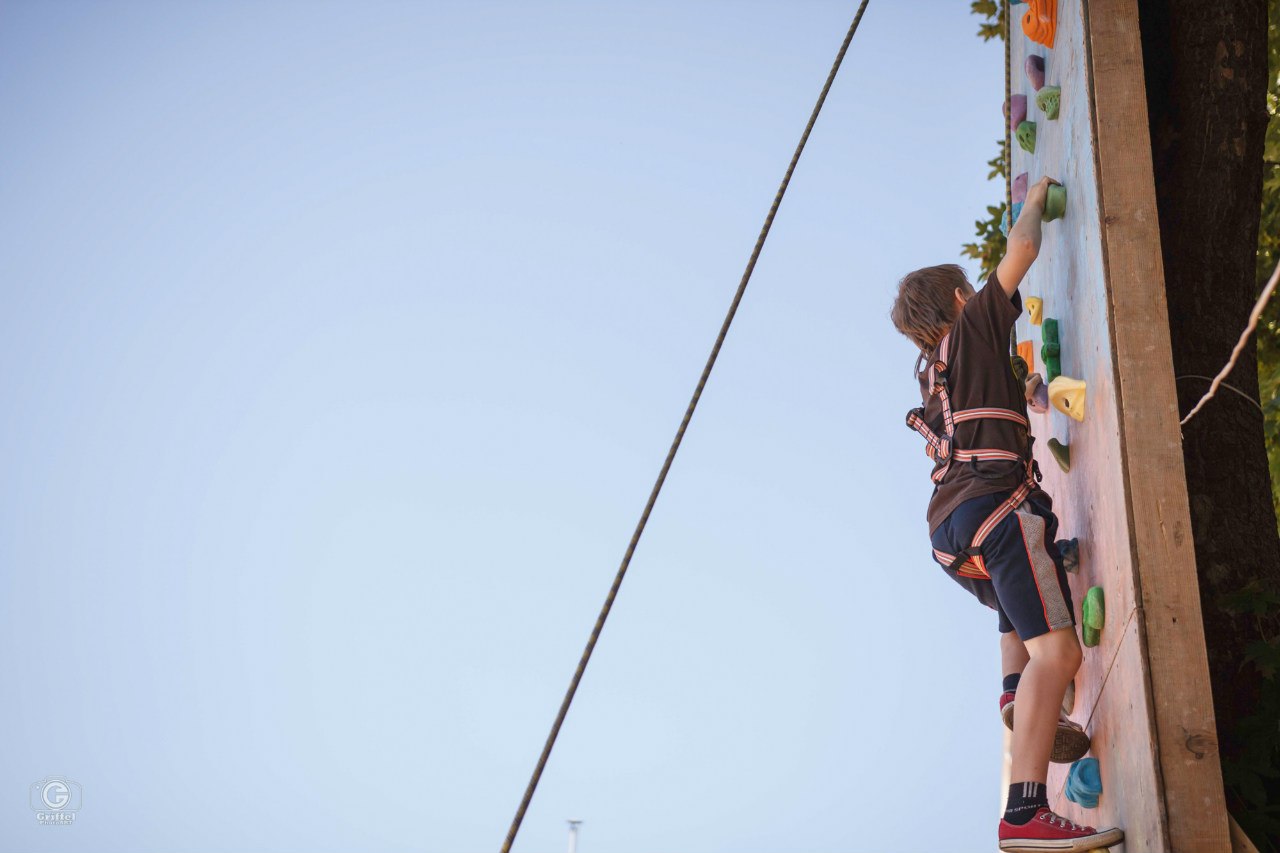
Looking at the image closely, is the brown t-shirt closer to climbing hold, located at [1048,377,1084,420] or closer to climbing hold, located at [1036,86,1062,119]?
climbing hold, located at [1048,377,1084,420]

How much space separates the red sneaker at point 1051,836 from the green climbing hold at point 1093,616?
36 centimetres

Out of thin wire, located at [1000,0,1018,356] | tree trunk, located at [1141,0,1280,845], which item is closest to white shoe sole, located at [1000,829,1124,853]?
tree trunk, located at [1141,0,1280,845]

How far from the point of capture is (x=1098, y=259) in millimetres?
2127

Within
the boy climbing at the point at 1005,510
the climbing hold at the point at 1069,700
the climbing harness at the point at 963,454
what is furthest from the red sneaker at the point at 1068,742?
the climbing harness at the point at 963,454

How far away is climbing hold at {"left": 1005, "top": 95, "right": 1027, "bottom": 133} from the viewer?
3.13 metres

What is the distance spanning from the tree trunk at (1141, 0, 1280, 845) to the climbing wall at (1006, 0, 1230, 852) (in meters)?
0.36

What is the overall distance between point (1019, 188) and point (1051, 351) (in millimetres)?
658

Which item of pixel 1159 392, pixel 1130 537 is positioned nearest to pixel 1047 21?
pixel 1159 392

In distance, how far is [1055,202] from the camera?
255cm

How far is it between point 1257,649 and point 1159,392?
740 millimetres

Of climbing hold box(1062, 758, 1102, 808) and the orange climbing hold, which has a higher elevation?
the orange climbing hold

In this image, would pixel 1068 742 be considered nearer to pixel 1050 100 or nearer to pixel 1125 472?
pixel 1125 472

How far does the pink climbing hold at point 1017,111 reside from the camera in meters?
3.13

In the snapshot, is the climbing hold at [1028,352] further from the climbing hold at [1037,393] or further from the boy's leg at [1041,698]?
the boy's leg at [1041,698]
